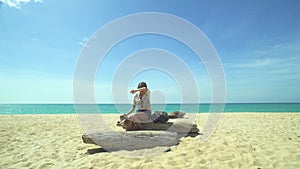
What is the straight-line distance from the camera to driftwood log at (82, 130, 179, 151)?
4.87m

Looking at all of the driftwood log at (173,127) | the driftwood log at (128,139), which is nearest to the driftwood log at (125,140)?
the driftwood log at (128,139)

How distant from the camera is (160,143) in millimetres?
5188

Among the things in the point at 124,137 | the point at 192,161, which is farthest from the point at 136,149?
the point at 192,161

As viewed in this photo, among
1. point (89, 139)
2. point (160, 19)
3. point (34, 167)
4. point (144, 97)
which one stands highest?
→ point (160, 19)

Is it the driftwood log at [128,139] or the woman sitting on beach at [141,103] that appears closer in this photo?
the driftwood log at [128,139]

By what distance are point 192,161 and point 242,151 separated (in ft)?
4.84

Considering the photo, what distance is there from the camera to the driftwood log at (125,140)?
487cm

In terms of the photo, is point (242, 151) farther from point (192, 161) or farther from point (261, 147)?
point (192, 161)

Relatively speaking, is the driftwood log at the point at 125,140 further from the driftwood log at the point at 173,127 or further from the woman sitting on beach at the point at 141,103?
the driftwood log at the point at 173,127

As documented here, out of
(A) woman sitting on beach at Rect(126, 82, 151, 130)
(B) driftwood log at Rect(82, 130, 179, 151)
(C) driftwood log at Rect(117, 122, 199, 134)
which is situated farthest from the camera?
(C) driftwood log at Rect(117, 122, 199, 134)

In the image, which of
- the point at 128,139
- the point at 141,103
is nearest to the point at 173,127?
the point at 141,103

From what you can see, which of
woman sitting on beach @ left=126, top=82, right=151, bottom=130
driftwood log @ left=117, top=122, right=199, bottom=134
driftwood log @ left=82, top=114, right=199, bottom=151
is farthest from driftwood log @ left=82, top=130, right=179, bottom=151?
driftwood log @ left=117, top=122, right=199, bottom=134

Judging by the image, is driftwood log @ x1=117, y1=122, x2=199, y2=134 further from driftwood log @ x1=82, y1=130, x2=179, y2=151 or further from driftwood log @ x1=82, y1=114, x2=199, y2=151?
driftwood log @ x1=82, y1=130, x2=179, y2=151

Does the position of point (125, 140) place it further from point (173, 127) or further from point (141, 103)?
point (173, 127)
